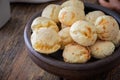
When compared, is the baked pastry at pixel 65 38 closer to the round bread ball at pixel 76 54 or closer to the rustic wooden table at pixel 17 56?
the round bread ball at pixel 76 54

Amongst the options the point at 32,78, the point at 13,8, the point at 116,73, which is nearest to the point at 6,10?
the point at 13,8

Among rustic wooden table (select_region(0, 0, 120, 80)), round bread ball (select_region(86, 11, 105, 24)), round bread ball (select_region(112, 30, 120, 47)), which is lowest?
rustic wooden table (select_region(0, 0, 120, 80))

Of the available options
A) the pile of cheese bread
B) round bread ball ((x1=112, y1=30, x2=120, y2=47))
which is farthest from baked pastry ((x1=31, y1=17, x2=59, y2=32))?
round bread ball ((x1=112, y1=30, x2=120, y2=47))

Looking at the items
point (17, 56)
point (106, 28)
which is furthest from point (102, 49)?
point (17, 56)

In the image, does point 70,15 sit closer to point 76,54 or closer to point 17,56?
point 76,54

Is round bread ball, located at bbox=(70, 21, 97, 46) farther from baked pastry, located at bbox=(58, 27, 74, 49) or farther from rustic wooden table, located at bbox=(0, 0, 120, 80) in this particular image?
rustic wooden table, located at bbox=(0, 0, 120, 80)

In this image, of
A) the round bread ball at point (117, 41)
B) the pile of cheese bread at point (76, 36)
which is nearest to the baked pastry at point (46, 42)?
the pile of cheese bread at point (76, 36)
